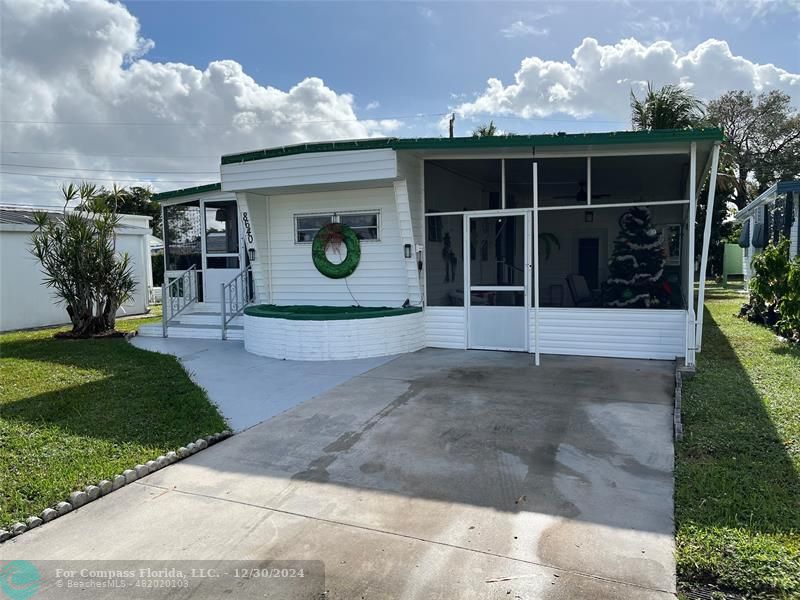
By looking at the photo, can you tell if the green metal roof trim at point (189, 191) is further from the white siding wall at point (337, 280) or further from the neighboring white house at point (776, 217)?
the neighboring white house at point (776, 217)

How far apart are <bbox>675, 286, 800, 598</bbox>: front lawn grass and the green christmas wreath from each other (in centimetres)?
537

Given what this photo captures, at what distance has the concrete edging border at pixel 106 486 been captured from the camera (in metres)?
3.26

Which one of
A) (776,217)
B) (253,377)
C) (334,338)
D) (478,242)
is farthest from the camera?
(776,217)

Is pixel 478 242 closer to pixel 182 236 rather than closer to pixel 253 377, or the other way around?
pixel 253 377

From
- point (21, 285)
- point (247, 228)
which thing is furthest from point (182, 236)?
point (21, 285)

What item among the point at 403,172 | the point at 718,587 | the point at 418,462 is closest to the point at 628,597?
the point at 718,587

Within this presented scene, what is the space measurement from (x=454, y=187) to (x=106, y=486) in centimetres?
663

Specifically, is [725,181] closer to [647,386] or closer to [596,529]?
[647,386]

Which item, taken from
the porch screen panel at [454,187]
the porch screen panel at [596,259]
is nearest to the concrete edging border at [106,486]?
the porch screen panel at [454,187]

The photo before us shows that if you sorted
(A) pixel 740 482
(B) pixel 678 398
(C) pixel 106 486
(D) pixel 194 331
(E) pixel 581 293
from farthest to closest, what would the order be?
(D) pixel 194 331 < (E) pixel 581 293 < (B) pixel 678 398 < (C) pixel 106 486 < (A) pixel 740 482

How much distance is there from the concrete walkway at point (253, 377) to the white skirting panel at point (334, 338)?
0.16m

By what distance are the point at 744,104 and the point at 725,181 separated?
1439 centimetres

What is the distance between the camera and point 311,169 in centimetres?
839

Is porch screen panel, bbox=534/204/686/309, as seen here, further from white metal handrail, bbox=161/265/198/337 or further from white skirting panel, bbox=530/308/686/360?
white metal handrail, bbox=161/265/198/337
